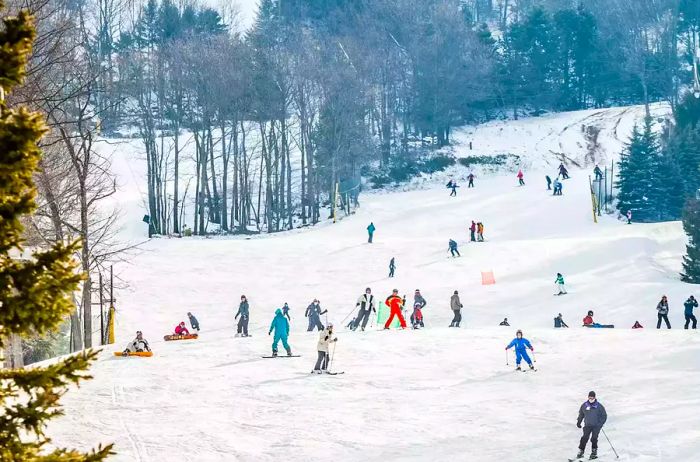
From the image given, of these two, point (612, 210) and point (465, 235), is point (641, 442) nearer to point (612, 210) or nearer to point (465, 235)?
point (465, 235)

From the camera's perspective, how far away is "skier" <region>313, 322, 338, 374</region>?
884 inches

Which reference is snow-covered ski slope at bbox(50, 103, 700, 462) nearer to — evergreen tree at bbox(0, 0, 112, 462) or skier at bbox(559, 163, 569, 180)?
evergreen tree at bbox(0, 0, 112, 462)

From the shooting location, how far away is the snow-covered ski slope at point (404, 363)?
1791 centimetres

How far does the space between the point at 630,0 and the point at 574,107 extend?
1213 cm

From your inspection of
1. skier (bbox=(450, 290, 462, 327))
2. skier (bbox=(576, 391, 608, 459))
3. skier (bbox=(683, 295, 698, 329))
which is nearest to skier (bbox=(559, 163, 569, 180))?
skier (bbox=(683, 295, 698, 329))

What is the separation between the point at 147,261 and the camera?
45.9 metres

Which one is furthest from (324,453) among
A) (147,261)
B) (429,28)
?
(429,28)

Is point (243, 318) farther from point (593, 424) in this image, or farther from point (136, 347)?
point (593, 424)

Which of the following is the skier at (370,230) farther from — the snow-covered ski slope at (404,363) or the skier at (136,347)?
the skier at (136,347)

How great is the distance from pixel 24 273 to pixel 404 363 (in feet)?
61.5

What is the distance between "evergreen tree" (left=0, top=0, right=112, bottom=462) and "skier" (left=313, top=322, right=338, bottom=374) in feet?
52.9

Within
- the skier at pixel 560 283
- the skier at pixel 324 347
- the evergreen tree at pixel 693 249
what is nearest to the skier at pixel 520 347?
the skier at pixel 324 347

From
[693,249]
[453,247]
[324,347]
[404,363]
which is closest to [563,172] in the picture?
[453,247]

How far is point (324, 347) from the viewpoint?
74.0 feet
